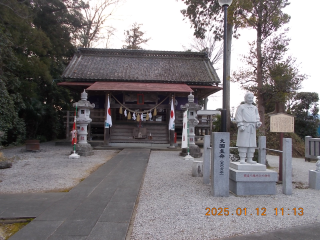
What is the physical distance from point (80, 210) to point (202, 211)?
7.24ft

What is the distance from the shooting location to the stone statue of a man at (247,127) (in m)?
5.57

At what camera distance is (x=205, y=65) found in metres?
17.4

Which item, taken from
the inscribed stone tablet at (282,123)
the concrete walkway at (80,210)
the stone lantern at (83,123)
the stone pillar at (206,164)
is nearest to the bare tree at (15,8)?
the stone lantern at (83,123)

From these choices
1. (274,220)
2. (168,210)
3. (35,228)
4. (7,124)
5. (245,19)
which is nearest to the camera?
(35,228)

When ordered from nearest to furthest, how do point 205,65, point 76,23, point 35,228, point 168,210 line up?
point 35,228, point 168,210, point 205,65, point 76,23

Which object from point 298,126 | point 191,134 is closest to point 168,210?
point 191,134

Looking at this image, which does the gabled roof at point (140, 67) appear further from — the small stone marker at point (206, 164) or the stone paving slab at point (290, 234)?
the stone paving slab at point (290, 234)

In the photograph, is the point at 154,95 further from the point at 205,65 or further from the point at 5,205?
the point at 5,205

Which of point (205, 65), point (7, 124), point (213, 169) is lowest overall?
point (213, 169)

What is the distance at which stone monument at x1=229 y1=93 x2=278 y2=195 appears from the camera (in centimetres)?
526

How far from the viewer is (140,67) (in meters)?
16.9

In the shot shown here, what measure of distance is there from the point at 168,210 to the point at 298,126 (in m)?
16.7

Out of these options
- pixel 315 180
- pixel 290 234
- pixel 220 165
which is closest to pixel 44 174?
pixel 220 165
